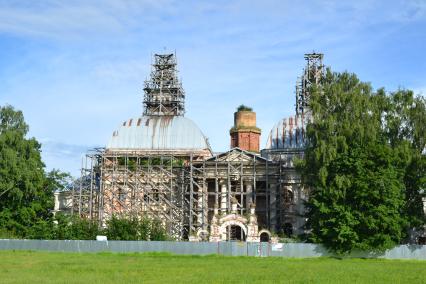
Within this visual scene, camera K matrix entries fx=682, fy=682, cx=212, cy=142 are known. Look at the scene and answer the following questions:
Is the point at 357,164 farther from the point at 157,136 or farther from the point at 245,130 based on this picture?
the point at 245,130

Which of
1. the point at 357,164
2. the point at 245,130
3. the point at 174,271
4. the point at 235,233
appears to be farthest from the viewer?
the point at 245,130

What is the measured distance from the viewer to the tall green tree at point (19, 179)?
5700cm

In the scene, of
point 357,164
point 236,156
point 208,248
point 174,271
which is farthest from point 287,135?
point 174,271

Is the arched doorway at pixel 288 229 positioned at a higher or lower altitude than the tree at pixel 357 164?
lower

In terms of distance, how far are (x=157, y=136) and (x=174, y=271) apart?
34.9 metres

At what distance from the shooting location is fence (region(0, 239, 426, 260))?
45.8m

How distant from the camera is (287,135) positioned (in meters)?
64.8

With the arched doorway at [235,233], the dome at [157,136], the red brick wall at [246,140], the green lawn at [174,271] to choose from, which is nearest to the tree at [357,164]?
the green lawn at [174,271]

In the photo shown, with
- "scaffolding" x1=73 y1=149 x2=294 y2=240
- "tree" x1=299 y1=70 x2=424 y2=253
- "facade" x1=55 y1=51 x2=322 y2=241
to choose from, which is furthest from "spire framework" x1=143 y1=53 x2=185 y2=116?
"tree" x1=299 y1=70 x2=424 y2=253

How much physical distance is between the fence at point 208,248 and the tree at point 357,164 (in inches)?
47.4

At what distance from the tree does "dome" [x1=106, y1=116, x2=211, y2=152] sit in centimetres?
1761

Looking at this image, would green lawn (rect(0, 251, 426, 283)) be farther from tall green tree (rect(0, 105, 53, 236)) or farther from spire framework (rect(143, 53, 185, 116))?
spire framework (rect(143, 53, 185, 116))

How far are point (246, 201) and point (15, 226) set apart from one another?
1998 centimetres

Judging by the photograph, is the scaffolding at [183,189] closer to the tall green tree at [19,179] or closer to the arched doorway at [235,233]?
the arched doorway at [235,233]
